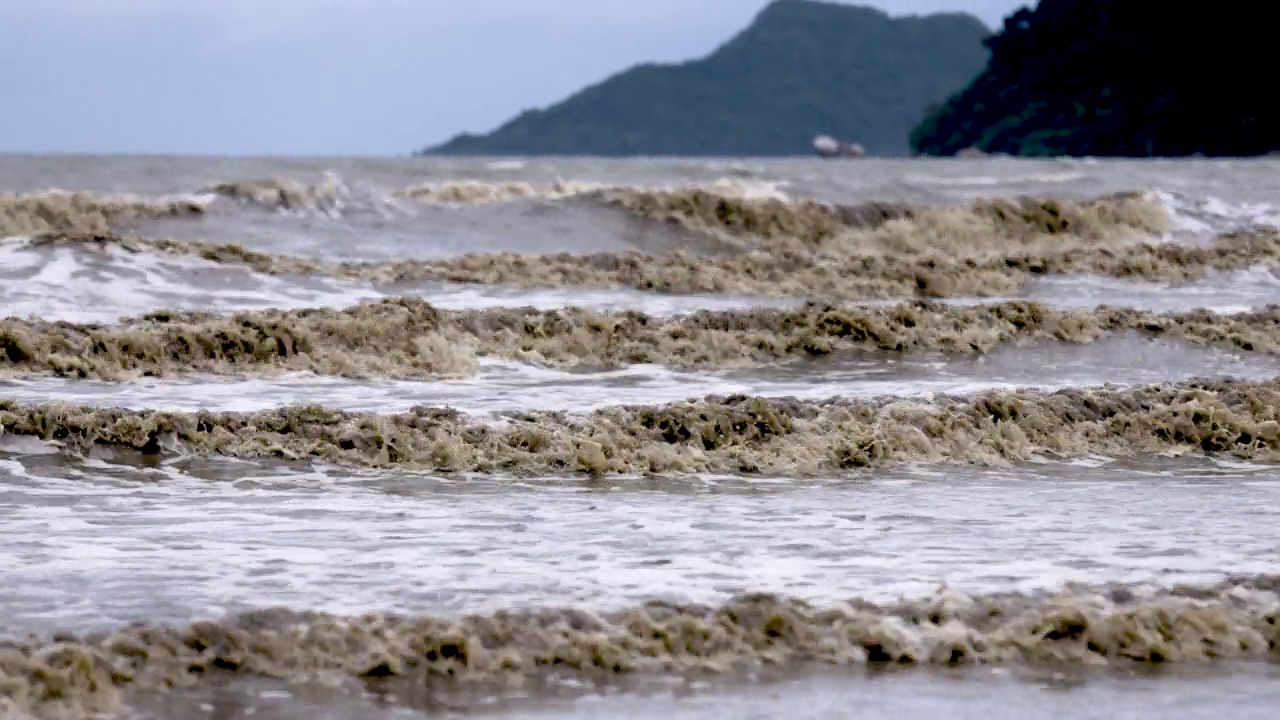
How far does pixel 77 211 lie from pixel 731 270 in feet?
23.9

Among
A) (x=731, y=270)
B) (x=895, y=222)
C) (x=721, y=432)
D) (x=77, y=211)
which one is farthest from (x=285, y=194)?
(x=721, y=432)

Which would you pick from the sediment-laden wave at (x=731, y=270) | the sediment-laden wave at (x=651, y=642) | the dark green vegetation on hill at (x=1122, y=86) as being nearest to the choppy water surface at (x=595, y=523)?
the sediment-laden wave at (x=651, y=642)

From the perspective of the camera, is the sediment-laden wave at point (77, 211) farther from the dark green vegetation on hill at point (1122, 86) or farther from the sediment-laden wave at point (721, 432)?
the dark green vegetation on hill at point (1122, 86)

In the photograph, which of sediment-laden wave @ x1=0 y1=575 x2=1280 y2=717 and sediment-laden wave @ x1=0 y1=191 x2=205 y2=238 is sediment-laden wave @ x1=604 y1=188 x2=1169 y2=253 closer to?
sediment-laden wave @ x1=0 y1=191 x2=205 y2=238

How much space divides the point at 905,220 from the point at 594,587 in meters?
17.2

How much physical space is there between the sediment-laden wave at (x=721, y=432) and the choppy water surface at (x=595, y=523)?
4.0 inches

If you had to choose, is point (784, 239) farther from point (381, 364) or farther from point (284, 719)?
point (284, 719)

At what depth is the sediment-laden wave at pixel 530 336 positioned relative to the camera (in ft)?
35.3

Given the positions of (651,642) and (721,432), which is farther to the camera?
(721,432)

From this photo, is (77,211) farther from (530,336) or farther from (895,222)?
(895,222)

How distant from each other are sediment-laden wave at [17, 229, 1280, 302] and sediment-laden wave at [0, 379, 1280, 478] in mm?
6120

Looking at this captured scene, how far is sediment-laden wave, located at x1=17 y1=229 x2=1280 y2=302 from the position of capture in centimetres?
1509

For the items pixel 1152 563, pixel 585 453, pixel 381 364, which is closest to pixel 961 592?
pixel 1152 563

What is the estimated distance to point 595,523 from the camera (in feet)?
22.4
